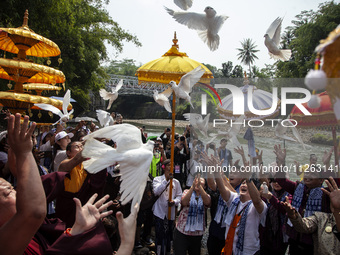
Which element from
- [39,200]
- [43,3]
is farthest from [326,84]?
[43,3]

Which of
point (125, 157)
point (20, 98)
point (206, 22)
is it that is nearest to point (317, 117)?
point (206, 22)

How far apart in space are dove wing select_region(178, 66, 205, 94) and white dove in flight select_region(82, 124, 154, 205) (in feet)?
5.73

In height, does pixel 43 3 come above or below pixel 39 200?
above

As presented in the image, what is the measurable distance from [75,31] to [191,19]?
963cm

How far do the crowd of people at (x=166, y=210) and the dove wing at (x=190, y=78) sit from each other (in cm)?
84

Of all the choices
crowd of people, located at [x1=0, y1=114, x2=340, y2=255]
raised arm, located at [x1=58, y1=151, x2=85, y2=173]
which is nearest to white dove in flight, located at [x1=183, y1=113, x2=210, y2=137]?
crowd of people, located at [x1=0, y1=114, x2=340, y2=255]

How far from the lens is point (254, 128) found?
3717 mm

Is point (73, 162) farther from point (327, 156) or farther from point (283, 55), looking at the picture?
point (327, 156)

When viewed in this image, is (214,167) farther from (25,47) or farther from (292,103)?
(25,47)

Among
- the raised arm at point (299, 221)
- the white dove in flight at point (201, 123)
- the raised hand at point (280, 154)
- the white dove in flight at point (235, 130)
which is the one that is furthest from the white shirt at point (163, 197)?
the raised arm at point (299, 221)

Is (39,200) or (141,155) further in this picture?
(141,155)

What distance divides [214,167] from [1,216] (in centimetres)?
231

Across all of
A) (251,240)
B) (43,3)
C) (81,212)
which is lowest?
(251,240)

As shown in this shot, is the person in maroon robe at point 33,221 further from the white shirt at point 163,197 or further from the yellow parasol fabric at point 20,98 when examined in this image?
the yellow parasol fabric at point 20,98
